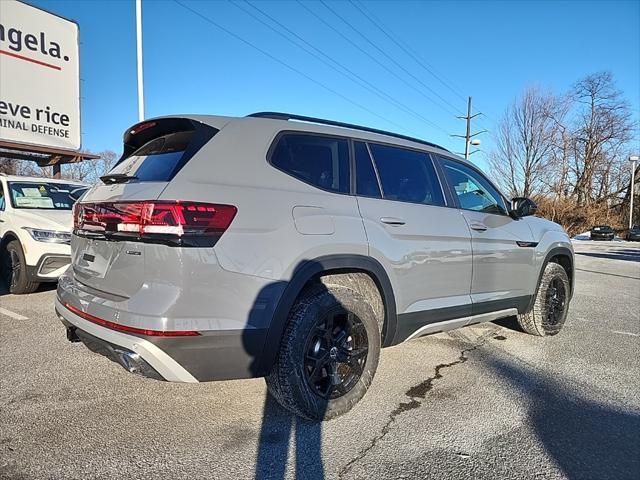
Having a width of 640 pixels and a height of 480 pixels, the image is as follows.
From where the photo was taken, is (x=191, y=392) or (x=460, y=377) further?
(x=460, y=377)

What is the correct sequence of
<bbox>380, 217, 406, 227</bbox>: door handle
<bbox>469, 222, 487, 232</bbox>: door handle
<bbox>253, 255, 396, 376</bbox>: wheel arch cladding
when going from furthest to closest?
1. <bbox>469, 222, 487, 232</bbox>: door handle
2. <bbox>380, 217, 406, 227</bbox>: door handle
3. <bbox>253, 255, 396, 376</bbox>: wheel arch cladding

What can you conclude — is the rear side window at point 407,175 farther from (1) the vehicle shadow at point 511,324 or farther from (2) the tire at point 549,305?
(1) the vehicle shadow at point 511,324

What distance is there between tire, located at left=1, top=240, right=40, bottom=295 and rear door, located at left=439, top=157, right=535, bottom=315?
5.60 meters

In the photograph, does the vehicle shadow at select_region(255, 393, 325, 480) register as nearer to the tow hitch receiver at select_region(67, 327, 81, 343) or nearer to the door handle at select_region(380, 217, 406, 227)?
the tow hitch receiver at select_region(67, 327, 81, 343)

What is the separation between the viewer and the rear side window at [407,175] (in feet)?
11.1

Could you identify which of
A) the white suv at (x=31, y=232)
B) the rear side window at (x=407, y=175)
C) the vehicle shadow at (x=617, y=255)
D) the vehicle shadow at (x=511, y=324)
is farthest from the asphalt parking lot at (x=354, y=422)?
the vehicle shadow at (x=617, y=255)

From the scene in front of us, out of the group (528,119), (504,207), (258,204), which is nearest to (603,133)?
(528,119)

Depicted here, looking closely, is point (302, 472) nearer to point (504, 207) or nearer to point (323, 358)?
point (323, 358)

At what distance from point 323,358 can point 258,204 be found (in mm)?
1068

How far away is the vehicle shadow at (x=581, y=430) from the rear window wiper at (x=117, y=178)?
292 cm

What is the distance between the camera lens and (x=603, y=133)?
151 ft

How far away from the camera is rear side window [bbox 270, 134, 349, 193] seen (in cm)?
283

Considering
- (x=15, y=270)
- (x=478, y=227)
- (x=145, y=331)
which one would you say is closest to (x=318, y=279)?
(x=145, y=331)

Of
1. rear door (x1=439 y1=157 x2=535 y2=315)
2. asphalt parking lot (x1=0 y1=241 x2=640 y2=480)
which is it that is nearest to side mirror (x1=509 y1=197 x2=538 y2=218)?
rear door (x1=439 y1=157 x2=535 y2=315)
